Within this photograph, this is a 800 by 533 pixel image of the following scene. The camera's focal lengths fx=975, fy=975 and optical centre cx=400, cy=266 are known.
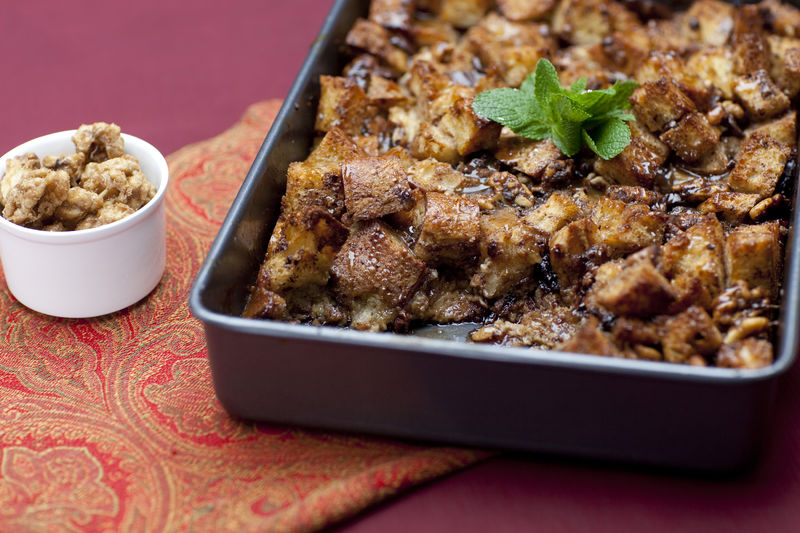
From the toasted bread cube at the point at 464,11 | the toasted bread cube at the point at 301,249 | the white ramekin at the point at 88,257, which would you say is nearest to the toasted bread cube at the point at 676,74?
the toasted bread cube at the point at 464,11

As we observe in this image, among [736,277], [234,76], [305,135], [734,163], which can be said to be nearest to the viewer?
[736,277]

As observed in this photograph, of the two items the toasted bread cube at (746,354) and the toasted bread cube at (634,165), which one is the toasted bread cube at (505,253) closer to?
the toasted bread cube at (634,165)

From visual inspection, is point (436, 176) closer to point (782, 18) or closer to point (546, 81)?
point (546, 81)

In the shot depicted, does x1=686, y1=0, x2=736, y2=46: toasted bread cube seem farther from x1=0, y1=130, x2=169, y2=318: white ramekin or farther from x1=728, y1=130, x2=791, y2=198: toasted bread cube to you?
x1=0, y1=130, x2=169, y2=318: white ramekin

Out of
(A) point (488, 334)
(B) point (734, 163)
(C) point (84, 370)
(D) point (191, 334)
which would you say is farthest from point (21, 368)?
(B) point (734, 163)

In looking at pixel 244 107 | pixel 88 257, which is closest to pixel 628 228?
pixel 88 257

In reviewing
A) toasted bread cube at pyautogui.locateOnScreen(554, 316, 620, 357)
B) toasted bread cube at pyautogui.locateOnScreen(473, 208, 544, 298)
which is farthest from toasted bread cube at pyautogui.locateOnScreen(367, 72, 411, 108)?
toasted bread cube at pyautogui.locateOnScreen(554, 316, 620, 357)

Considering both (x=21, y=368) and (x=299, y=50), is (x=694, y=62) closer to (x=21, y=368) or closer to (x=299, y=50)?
(x=299, y=50)
